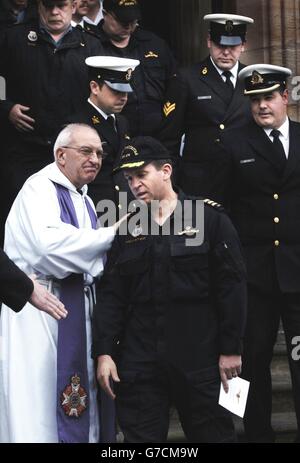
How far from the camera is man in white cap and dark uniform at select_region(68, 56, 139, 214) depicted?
24.8ft

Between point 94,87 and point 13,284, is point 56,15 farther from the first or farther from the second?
point 13,284

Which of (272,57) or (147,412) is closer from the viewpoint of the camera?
(147,412)

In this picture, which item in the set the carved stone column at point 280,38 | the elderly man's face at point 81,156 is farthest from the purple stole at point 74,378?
the carved stone column at point 280,38

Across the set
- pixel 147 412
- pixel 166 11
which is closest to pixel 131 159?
pixel 147 412

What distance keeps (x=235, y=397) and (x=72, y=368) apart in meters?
0.81

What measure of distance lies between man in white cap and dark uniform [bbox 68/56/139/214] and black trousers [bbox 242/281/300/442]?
0.91 m

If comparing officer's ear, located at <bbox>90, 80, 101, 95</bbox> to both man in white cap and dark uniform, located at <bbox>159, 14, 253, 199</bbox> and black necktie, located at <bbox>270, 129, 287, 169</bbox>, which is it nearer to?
man in white cap and dark uniform, located at <bbox>159, 14, 253, 199</bbox>

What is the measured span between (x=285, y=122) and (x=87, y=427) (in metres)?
1.99

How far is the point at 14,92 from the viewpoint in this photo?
7992 mm

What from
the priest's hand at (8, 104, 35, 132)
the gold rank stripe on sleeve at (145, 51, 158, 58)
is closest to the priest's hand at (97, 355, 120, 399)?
the priest's hand at (8, 104, 35, 132)

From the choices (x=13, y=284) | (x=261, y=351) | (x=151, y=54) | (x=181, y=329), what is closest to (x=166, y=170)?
(x=181, y=329)

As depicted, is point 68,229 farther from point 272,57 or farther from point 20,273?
point 272,57

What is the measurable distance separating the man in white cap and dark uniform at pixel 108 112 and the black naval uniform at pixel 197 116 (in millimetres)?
524
